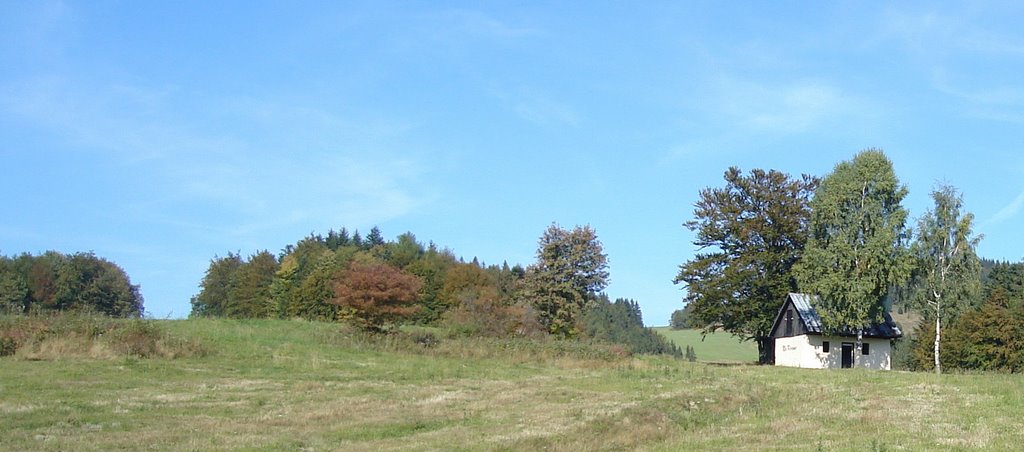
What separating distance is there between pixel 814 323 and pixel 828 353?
2958mm

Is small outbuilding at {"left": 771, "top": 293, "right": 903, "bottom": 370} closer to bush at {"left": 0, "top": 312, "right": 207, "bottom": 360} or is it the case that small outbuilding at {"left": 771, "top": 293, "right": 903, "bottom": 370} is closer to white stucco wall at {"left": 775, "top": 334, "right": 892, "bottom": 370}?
white stucco wall at {"left": 775, "top": 334, "right": 892, "bottom": 370}

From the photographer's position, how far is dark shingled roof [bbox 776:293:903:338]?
6041 centimetres

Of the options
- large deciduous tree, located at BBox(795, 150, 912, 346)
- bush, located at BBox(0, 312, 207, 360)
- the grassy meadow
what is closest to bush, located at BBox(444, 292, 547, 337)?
large deciduous tree, located at BBox(795, 150, 912, 346)

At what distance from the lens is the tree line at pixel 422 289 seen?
51.6 m

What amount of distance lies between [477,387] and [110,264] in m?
101

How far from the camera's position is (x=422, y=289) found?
90.3 metres

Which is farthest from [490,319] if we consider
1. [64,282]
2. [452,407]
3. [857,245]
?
[64,282]

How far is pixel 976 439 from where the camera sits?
16109 millimetres

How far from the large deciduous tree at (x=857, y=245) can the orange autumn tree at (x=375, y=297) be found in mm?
27220

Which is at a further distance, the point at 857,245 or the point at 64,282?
the point at 64,282

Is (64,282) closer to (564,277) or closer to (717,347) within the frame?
(564,277)

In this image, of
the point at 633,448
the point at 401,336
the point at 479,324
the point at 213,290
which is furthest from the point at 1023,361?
the point at 213,290

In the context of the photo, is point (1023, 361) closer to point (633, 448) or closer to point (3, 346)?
point (633, 448)

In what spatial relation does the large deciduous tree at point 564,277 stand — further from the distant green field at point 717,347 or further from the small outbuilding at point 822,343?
the distant green field at point 717,347
